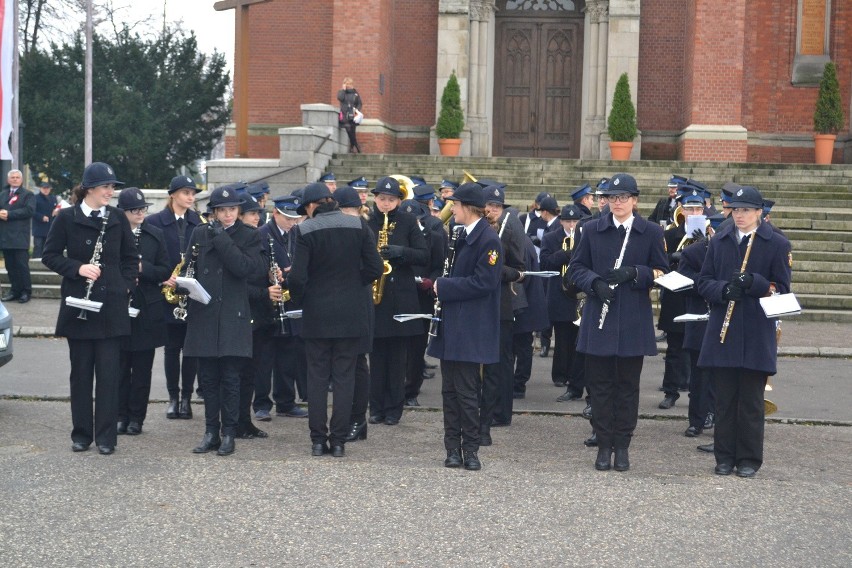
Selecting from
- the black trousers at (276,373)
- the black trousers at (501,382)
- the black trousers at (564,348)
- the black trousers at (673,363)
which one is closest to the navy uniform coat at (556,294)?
the black trousers at (564,348)

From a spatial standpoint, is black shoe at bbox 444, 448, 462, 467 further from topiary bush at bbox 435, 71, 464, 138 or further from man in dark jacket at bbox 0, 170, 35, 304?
topiary bush at bbox 435, 71, 464, 138

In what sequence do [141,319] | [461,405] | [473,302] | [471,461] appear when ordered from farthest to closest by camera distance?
[141,319], [473,302], [461,405], [471,461]

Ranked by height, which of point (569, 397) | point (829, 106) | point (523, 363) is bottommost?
point (569, 397)

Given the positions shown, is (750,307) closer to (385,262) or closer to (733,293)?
(733,293)

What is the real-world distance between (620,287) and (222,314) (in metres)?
2.83

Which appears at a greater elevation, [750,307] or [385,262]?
[385,262]

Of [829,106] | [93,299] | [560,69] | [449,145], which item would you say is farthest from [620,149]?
[93,299]

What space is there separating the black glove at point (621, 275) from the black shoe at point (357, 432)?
2307 millimetres

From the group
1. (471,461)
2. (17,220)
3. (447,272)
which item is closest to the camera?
(471,461)

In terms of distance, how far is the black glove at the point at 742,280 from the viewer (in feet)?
25.6

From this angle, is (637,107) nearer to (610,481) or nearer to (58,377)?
(58,377)

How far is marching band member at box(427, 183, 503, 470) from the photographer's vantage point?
800 cm

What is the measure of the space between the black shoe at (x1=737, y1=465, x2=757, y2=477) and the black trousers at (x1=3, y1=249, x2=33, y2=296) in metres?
12.2

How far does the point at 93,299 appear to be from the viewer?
823 centimetres
